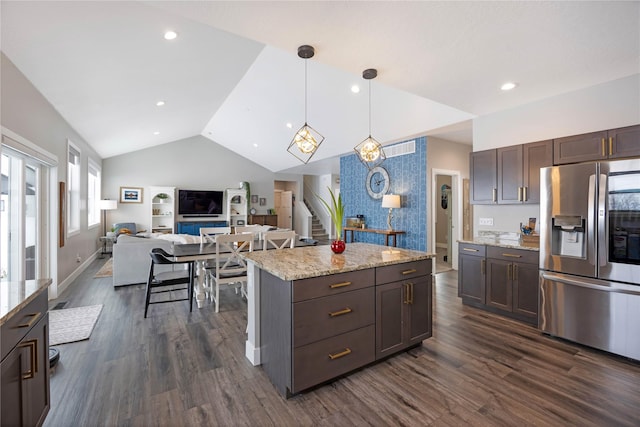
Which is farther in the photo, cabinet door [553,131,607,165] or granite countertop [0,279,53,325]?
cabinet door [553,131,607,165]

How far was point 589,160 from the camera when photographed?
3.02m

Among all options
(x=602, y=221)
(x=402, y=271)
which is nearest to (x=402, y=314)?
(x=402, y=271)

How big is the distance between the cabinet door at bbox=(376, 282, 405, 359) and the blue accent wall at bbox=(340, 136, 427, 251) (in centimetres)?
340

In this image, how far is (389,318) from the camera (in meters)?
2.42

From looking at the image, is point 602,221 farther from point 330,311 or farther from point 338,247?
point 330,311

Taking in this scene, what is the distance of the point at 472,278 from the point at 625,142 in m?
2.05

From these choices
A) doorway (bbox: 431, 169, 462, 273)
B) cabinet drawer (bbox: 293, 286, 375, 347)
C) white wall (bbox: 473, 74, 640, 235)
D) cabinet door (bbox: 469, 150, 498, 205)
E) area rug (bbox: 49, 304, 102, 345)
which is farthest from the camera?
doorway (bbox: 431, 169, 462, 273)

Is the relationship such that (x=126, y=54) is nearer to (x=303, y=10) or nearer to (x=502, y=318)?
(x=303, y=10)

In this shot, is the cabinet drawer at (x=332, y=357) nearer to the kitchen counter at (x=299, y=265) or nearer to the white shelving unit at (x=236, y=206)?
the kitchen counter at (x=299, y=265)

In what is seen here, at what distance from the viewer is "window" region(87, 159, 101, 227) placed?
7.12 meters

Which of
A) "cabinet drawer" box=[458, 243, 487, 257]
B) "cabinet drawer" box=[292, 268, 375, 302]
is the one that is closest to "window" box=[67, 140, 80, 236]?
"cabinet drawer" box=[292, 268, 375, 302]

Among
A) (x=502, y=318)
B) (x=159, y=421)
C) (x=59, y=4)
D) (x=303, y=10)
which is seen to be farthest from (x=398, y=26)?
(x=502, y=318)

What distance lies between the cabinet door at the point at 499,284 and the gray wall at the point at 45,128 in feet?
17.1

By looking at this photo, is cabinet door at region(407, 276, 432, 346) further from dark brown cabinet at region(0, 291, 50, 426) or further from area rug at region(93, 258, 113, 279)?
area rug at region(93, 258, 113, 279)
